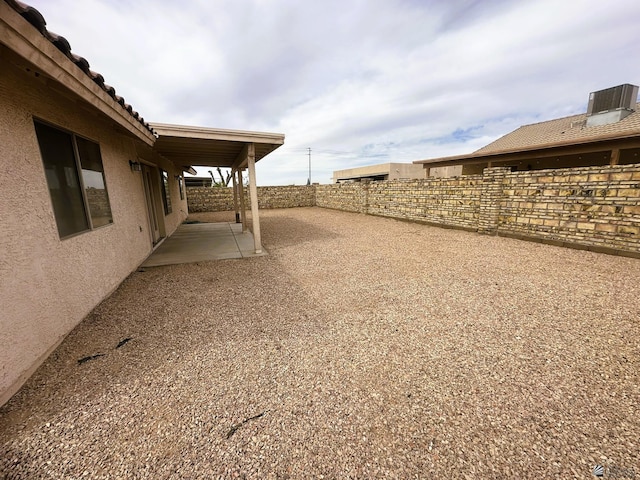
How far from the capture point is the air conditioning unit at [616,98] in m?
13.1

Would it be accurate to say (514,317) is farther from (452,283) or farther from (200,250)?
(200,250)

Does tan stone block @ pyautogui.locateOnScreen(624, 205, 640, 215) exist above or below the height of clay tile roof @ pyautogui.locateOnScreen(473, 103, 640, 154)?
below

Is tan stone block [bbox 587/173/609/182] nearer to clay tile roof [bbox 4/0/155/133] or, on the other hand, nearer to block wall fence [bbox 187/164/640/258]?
block wall fence [bbox 187/164/640/258]

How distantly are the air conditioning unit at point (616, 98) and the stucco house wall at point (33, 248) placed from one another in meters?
22.1

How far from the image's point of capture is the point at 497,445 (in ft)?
5.14

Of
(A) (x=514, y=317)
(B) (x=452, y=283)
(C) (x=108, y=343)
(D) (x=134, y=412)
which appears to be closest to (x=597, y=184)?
(B) (x=452, y=283)

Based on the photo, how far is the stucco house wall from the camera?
6.78 feet

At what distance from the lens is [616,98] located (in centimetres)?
1332

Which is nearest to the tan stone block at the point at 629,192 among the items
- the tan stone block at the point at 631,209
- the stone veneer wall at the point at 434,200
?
the tan stone block at the point at 631,209

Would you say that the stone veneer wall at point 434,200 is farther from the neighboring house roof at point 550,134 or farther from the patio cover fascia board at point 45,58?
the patio cover fascia board at point 45,58

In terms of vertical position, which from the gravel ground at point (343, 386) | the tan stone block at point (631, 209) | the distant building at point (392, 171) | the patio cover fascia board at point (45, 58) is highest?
the distant building at point (392, 171)

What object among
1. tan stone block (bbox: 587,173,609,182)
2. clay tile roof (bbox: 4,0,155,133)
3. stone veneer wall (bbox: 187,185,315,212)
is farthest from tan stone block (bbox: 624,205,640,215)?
stone veneer wall (bbox: 187,185,315,212)

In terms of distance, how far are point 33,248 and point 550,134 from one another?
22.4m

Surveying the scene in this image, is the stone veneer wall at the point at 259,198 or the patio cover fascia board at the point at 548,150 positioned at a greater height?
the patio cover fascia board at the point at 548,150
